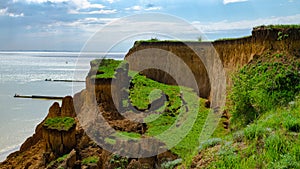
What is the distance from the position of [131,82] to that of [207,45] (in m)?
5.89

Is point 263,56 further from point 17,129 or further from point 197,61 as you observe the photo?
point 17,129

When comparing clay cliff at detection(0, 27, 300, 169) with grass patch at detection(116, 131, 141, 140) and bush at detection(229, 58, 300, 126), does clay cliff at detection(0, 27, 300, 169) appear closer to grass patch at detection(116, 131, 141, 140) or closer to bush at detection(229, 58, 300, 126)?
grass patch at detection(116, 131, 141, 140)

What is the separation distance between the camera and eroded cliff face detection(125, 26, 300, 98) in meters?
14.2

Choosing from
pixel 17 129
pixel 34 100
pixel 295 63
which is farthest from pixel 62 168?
pixel 34 100

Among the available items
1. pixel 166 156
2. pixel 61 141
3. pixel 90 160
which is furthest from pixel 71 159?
pixel 166 156

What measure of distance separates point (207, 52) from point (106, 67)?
6962mm

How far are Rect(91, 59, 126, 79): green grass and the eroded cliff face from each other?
5820 mm

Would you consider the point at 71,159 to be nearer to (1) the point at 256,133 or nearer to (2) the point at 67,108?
(2) the point at 67,108

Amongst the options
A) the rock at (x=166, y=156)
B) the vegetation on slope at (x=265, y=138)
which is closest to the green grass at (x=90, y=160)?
the rock at (x=166, y=156)

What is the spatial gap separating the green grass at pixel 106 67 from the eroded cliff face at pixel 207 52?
5.82 metres

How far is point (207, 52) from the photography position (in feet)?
67.5

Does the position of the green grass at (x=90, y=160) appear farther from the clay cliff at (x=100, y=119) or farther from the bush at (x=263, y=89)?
the bush at (x=263, y=89)

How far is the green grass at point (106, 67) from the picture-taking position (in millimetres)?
16039

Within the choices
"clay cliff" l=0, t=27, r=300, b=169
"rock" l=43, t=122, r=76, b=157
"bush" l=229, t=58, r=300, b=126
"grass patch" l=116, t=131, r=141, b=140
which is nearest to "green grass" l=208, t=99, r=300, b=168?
"bush" l=229, t=58, r=300, b=126
